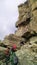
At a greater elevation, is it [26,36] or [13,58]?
[26,36]

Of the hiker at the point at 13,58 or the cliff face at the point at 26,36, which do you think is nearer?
the hiker at the point at 13,58

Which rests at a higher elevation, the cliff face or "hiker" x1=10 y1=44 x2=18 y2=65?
the cliff face

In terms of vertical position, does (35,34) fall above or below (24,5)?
below

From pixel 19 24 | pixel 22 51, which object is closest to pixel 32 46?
pixel 22 51

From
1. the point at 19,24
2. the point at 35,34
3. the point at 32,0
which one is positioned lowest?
the point at 35,34

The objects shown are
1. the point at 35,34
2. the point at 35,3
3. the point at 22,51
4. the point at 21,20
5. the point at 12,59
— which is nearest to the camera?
the point at 12,59

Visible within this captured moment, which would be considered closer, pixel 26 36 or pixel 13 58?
pixel 13 58

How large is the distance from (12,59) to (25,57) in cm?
181

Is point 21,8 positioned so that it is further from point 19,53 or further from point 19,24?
point 19,53

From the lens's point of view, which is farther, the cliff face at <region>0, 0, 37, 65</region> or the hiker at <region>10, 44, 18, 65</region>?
the cliff face at <region>0, 0, 37, 65</region>

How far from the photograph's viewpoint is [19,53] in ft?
103

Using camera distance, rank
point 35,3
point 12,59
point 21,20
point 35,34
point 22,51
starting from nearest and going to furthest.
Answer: point 12,59, point 22,51, point 35,34, point 35,3, point 21,20

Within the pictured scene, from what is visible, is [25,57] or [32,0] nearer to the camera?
[25,57]

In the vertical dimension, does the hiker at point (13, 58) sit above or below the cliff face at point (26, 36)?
below
